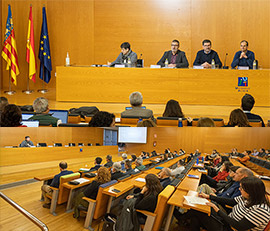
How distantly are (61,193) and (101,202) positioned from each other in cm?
29

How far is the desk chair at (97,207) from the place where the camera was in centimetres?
174

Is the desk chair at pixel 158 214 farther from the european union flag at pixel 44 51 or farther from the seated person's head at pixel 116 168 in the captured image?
the european union flag at pixel 44 51

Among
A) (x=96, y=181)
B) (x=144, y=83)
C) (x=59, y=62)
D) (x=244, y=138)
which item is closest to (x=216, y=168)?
(x=244, y=138)

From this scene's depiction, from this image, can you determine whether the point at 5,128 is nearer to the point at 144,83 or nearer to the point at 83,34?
the point at 144,83

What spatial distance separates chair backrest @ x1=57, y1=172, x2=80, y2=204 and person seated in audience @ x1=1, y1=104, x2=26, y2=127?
57 centimetres

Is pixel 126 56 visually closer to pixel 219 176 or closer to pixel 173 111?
pixel 173 111

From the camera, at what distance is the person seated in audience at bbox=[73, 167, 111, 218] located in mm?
1779

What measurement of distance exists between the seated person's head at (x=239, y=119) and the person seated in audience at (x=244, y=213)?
335 millimetres

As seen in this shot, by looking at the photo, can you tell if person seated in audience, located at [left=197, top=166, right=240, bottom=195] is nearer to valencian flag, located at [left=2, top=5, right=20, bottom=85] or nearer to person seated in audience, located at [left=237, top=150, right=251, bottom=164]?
person seated in audience, located at [left=237, top=150, right=251, bottom=164]

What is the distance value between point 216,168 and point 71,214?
111 centimetres

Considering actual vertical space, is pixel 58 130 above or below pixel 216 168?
above

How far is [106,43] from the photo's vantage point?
5219 mm

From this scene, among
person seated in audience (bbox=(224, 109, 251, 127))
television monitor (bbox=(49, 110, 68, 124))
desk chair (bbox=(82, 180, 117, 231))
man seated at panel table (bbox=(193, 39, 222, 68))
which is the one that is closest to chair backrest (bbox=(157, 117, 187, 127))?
person seated in audience (bbox=(224, 109, 251, 127))

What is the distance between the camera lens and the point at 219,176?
178 centimetres
